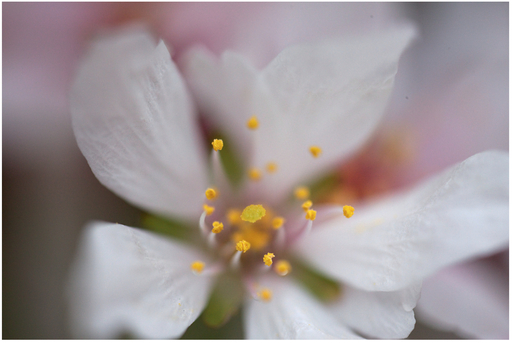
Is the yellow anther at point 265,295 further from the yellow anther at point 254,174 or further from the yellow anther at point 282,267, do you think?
the yellow anther at point 254,174

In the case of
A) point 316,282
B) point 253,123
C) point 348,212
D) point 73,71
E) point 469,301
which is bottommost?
point 469,301

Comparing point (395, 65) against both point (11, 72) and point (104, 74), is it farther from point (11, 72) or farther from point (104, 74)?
point (11, 72)

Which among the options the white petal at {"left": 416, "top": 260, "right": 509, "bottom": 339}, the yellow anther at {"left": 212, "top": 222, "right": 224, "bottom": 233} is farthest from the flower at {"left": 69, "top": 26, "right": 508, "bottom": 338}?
the white petal at {"left": 416, "top": 260, "right": 509, "bottom": 339}

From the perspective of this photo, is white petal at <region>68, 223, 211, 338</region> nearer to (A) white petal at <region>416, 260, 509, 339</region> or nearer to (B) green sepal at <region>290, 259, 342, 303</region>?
(B) green sepal at <region>290, 259, 342, 303</region>

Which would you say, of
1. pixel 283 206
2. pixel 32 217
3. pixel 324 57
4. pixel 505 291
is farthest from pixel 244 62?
pixel 505 291

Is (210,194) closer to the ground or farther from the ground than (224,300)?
farther from the ground

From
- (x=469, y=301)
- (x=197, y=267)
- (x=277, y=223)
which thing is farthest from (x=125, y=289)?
(x=469, y=301)

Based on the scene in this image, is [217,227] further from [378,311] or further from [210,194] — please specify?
[378,311]

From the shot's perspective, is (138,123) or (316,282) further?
(316,282)
